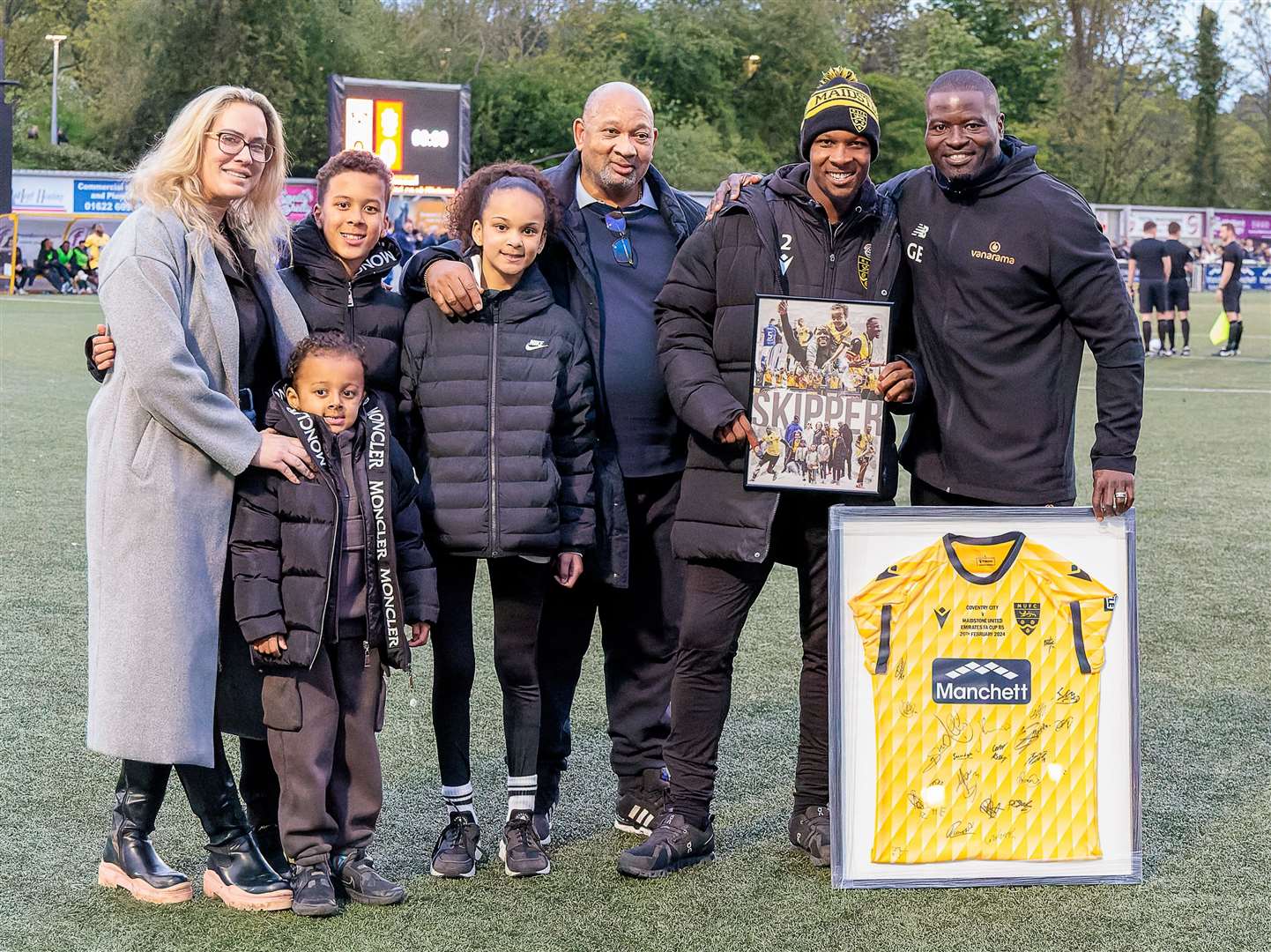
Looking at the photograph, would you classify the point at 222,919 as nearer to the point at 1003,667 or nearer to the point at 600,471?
the point at 600,471

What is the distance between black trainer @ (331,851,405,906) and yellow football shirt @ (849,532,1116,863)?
1262 mm

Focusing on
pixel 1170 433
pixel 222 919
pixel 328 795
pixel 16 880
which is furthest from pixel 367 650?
pixel 1170 433

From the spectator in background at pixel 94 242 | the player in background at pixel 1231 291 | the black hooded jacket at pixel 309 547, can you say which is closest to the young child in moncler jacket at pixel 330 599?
the black hooded jacket at pixel 309 547

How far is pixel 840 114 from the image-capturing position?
12.8 ft

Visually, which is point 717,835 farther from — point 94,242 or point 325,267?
point 94,242

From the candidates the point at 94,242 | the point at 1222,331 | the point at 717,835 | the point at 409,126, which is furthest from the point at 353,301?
the point at 94,242

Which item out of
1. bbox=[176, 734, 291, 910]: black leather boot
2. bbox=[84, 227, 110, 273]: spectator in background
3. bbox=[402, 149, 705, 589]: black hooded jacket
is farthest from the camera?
bbox=[84, 227, 110, 273]: spectator in background

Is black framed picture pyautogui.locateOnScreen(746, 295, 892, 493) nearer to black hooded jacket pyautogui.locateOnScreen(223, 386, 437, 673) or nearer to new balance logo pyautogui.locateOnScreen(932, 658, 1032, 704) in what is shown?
new balance logo pyautogui.locateOnScreen(932, 658, 1032, 704)

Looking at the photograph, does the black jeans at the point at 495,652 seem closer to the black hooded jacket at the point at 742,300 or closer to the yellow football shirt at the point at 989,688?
the black hooded jacket at the point at 742,300

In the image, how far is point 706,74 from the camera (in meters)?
57.6

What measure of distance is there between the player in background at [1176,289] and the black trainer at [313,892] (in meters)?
20.6

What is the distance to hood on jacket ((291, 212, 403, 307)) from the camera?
13.1ft

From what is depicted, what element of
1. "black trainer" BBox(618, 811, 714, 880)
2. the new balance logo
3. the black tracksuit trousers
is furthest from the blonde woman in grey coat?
the new balance logo

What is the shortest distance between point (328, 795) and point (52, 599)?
3.77 m
